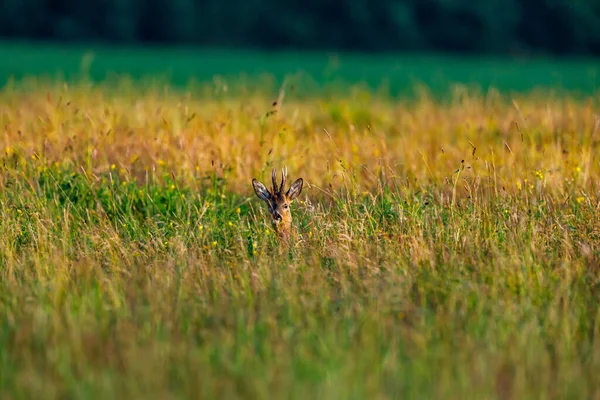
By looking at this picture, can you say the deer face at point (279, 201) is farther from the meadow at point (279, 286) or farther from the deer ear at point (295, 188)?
the meadow at point (279, 286)

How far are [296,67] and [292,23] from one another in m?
7.22

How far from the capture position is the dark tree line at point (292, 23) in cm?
2808

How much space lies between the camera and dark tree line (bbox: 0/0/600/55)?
28078 mm

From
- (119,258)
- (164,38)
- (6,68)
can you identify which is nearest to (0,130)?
(119,258)

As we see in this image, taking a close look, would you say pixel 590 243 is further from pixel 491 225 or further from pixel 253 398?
pixel 253 398

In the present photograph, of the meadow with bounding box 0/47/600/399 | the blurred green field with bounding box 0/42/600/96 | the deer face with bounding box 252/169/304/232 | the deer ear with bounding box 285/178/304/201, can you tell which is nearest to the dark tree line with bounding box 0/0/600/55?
the blurred green field with bounding box 0/42/600/96

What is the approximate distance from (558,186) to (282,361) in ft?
11.6

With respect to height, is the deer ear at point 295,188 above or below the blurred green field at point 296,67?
above

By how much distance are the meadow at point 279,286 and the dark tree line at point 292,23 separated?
21.4 metres

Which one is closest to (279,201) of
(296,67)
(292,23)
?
(296,67)

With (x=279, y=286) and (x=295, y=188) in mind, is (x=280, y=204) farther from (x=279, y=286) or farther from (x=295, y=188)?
(x=279, y=286)

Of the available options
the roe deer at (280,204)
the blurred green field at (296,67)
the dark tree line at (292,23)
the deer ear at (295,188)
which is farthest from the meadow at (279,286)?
the dark tree line at (292,23)

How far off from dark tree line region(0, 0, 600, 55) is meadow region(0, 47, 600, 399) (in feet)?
70.3

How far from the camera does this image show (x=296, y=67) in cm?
2342
